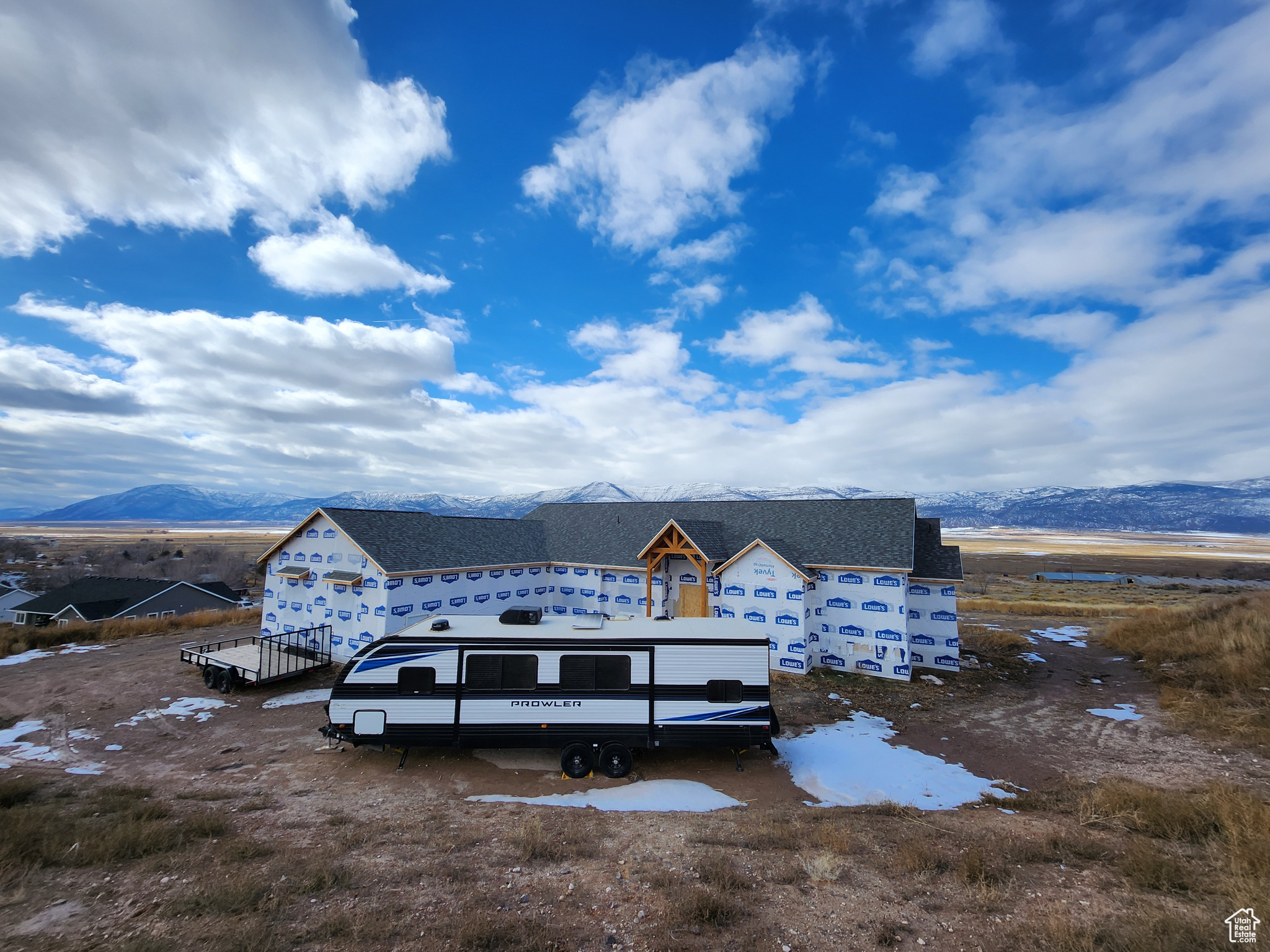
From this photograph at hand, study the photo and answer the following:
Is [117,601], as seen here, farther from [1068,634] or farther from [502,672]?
[1068,634]

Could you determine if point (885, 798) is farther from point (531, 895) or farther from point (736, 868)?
point (531, 895)

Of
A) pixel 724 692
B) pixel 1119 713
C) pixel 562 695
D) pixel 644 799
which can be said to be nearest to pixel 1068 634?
pixel 1119 713

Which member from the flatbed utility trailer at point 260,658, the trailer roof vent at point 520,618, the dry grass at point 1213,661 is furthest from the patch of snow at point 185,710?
the dry grass at point 1213,661

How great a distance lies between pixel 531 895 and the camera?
24.4 feet

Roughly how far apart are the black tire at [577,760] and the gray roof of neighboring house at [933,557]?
16.5 metres

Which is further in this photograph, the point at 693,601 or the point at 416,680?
the point at 693,601

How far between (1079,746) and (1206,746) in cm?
299

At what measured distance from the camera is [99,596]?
3841 cm

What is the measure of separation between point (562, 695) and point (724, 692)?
3978mm

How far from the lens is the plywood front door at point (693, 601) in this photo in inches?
965

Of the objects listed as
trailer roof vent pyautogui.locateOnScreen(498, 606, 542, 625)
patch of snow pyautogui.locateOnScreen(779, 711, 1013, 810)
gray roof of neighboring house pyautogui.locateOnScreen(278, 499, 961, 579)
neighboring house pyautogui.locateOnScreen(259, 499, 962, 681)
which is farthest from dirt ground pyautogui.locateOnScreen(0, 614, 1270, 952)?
gray roof of neighboring house pyautogui.locateOnScreen(278, 499, 961, 579)

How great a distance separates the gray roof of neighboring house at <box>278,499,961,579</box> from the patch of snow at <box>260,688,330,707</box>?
187 inches

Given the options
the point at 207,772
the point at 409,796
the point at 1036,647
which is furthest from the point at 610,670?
the point at 1036,647

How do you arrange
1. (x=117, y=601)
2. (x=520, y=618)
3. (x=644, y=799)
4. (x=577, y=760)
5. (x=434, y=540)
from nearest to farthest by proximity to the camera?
(x=644, y=799) → (x=577, y=760) → (x=520, y=618) → (x=434, y=540) → (x=117, y=601)
